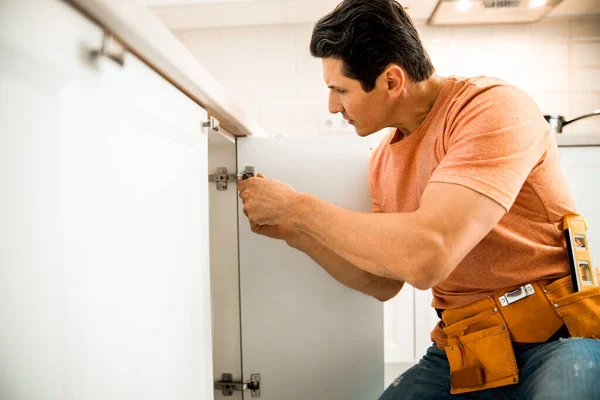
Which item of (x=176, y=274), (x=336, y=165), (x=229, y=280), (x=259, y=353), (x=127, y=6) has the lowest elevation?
(x=259, y=353)

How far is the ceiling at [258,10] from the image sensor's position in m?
1.73

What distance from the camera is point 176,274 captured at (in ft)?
1.97

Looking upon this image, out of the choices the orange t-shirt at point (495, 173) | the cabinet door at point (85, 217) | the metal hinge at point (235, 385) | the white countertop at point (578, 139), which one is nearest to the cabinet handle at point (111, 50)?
the cabinet door at point (85, 217)

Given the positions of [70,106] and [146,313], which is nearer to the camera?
[70,106]

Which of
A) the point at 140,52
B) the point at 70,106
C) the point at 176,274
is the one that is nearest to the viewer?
the point at 70,106

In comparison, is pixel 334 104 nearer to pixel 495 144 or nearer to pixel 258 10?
pixel 495 144

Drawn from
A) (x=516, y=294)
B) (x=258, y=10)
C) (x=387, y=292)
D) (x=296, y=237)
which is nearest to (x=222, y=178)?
(x=296, y=237)

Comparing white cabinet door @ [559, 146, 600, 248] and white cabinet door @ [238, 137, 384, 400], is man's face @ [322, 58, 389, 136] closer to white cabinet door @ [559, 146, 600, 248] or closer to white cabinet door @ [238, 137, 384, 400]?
white cabinet door @ [238, 137, 384, 400]

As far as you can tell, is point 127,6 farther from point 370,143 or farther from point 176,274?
point 370,143

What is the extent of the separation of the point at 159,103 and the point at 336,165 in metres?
0.57

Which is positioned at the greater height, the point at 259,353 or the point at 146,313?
the point at 146,313

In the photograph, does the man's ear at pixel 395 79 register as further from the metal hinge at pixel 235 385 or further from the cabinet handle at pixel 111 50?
the metal hinge at pixel 235 385

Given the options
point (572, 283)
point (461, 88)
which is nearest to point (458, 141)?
point (461, 88)

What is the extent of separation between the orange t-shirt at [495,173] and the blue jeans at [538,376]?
126 mm
